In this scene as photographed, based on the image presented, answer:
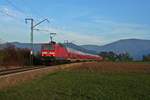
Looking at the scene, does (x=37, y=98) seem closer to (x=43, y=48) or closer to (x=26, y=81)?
(x=26, y=81)

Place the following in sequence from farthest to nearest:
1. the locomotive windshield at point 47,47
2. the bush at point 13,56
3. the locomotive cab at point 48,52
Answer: the locomotive windshield at point 47,47 → the locomotive cab at point 48,52 → the bush at point 13,56

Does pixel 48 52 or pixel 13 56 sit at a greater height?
pixel 48 52

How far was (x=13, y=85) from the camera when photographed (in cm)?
2381

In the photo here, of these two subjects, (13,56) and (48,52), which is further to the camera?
(13,56)

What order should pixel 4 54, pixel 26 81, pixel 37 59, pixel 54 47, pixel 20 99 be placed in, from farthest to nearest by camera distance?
pixel 37 59, pixel 54 47, pixel 4 54, pixel 26 81, pixel 20 99

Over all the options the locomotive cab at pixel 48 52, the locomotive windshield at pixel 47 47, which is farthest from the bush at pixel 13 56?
the locomotive windshield at pixel 47 47

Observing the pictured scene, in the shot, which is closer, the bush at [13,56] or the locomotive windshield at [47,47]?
the bush at [13,56]

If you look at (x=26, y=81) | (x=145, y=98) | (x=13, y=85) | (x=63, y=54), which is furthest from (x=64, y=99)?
(x=63, y=54)

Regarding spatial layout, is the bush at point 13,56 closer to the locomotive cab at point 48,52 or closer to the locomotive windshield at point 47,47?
the locomotive cab at point 48,52

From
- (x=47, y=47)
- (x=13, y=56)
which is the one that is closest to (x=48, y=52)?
(x=47, y=47)

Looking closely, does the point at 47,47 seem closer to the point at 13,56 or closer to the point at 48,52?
the point at 48,52

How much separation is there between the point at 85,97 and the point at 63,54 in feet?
170

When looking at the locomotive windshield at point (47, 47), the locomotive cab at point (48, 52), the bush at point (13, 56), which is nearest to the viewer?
the bush at point (13, 56)

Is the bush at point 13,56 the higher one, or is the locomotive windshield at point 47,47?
the locomotive windshield at point 47,47
